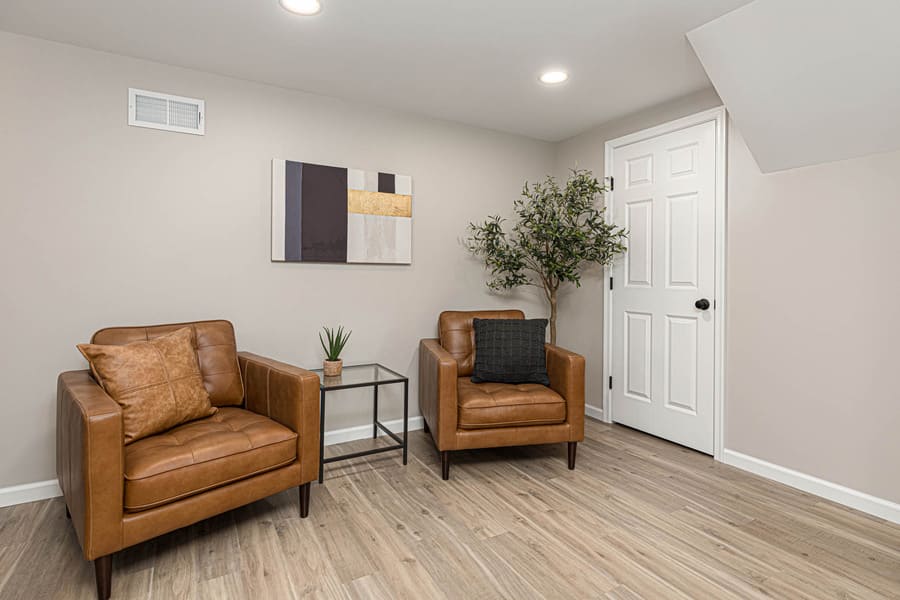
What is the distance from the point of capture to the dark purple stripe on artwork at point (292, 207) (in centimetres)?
301

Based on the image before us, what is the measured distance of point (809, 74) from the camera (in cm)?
220

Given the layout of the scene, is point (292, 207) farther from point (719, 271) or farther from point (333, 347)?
point (719, 271)

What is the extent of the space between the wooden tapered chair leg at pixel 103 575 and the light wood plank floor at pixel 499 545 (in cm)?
5

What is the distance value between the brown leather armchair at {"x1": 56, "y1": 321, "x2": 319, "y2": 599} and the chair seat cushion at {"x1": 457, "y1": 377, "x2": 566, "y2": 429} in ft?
2.84

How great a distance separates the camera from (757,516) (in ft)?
7.56

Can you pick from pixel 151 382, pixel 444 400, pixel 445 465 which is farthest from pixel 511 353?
pixel 151 382

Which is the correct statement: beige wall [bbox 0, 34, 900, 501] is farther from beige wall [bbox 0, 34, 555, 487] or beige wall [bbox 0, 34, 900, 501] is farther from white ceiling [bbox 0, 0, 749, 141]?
white ceiling [bbox 0, 0, 749, 141]

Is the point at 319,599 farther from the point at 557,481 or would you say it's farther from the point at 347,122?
the point at 347,122

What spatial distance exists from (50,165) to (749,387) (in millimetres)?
3927

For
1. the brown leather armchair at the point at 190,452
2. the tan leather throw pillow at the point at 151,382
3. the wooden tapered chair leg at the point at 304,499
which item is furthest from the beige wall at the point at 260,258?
the wooden tapered chair leg at the point at 304,499

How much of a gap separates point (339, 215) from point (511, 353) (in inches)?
55.9

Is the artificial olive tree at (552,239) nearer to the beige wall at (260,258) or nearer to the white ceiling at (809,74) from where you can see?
the beige wall at (260,258)

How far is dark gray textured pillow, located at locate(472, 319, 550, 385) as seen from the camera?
3023 millimetres

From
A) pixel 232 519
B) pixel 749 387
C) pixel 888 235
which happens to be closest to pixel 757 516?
pixel 749 387
